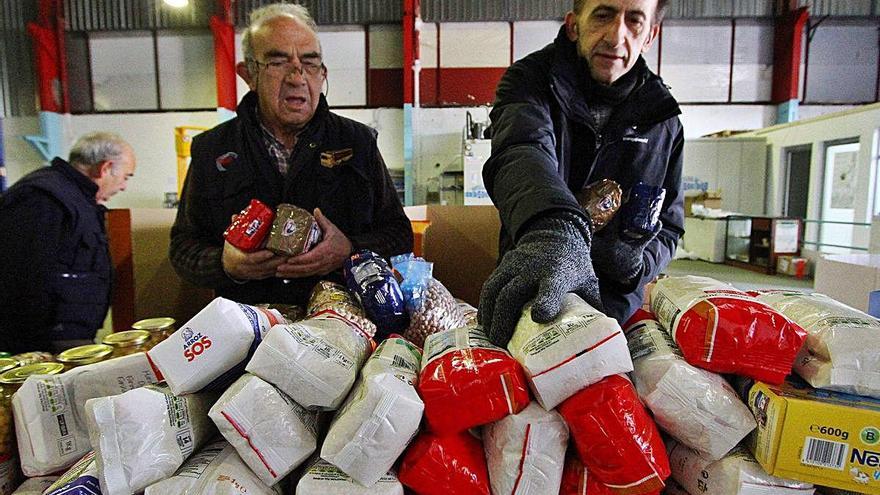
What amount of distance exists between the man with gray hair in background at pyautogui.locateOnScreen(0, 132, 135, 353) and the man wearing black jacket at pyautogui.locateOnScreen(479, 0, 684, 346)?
1940 mm

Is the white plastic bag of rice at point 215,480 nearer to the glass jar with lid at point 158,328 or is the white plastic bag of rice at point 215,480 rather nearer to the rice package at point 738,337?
the glass jar with lid at point 158,328

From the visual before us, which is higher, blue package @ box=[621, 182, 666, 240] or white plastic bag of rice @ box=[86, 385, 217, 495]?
blue package @ box=[621, 182, 666, 240]

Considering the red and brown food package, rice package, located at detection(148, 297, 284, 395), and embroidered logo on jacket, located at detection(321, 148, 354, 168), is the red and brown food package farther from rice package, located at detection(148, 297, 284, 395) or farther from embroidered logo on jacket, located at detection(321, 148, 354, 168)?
rice package, located at detection(148, 297, 284, 395)

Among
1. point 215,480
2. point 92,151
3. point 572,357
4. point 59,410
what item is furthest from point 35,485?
point 92,151

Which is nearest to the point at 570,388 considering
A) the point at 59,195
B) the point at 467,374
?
the point at 467,374

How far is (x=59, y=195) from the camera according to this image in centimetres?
200

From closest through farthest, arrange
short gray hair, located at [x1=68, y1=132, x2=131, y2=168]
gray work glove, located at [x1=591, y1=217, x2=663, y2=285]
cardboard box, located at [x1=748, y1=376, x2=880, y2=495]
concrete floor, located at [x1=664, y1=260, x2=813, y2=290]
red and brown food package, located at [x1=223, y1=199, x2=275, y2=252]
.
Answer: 1. cardboard box, located at [x1=748, y1=376, x2=880, y2=495]
2. gray work glove, located at [x1=591, y1=217, x2=663, y2=285]
3. red and brown food package, located at [x1=223, y1=199, x2=275, y2=252]
4. short gray hair, located at [x1=68, y1=132, x2=131, y2=168]
5. concrete floor, located at [x1=664, y1=260, x2=813, y2=290]

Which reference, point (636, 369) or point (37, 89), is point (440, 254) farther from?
point (37, 89)

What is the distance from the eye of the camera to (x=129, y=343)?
1.05m

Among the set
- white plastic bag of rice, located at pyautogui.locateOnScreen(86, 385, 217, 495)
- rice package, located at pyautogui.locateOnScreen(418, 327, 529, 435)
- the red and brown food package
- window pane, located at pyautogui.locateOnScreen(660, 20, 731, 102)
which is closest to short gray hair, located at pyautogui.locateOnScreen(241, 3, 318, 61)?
the red and brown food package

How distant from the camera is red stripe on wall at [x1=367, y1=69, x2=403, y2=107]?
9.09 m

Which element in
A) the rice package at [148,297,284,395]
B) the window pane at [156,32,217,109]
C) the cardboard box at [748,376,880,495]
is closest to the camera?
the cardboard box at [748,376,880,495]

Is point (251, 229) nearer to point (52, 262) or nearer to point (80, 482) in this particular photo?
point (80, 482)

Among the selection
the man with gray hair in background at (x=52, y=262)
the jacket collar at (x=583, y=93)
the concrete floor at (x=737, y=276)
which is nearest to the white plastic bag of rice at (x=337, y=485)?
the jacket collar at (x=583, y=93)
